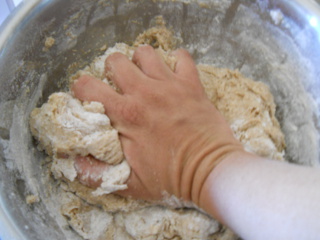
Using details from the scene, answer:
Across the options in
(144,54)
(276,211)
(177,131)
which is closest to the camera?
(276,211)

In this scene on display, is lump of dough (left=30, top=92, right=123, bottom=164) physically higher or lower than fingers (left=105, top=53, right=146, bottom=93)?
lower

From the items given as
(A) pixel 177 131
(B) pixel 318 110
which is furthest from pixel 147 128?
(B) pixel 318 110

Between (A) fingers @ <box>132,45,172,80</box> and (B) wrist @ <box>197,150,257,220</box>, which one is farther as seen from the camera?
(A) fingers @ <box>132,45,172,80</box>

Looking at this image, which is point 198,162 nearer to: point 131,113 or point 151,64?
point 131,113

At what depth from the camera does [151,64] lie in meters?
1.00

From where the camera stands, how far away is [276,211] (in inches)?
26.8

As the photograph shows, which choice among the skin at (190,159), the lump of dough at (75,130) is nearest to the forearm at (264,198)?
the skin at (190,159)

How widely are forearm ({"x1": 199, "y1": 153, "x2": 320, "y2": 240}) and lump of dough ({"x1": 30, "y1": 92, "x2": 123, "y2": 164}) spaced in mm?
287

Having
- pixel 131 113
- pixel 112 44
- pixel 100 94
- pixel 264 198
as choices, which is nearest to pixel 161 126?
pixel 131 113

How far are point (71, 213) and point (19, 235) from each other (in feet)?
0.80

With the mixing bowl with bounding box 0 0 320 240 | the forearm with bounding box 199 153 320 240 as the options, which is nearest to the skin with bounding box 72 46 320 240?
the forearm with bounding box 199 153 320 240

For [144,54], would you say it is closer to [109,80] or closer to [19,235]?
[109,80]

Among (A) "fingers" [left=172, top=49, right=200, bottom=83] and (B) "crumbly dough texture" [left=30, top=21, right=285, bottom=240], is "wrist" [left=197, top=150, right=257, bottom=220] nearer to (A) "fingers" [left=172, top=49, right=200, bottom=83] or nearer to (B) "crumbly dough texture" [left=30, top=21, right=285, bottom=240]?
(B) "crumbly dough texture" [left=30, top=21, right=285, bottom=240]

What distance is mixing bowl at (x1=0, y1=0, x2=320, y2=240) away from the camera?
0.88 meters
